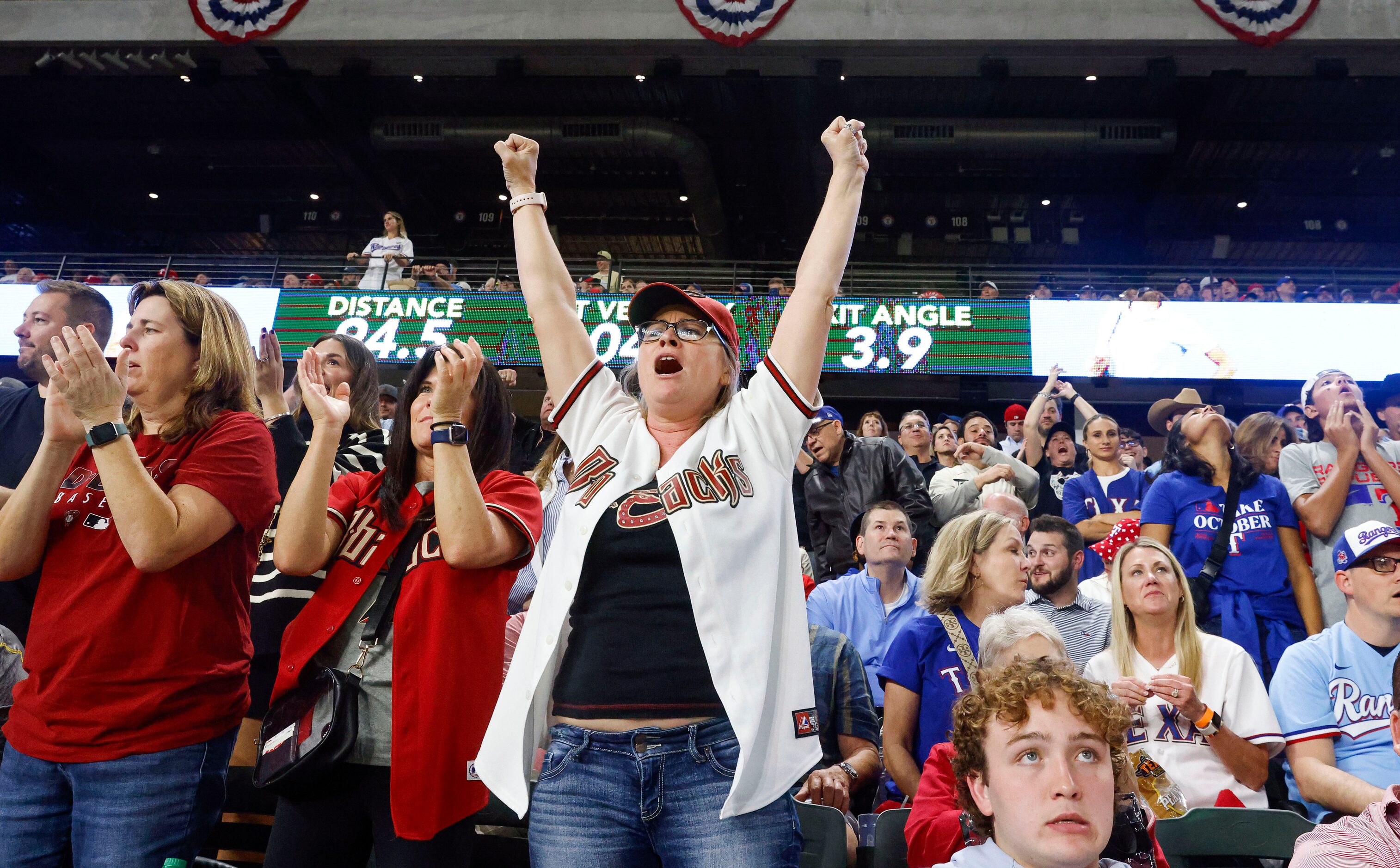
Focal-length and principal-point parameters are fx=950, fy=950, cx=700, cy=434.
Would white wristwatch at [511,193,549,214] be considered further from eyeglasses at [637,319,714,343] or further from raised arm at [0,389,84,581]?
raised arm at [0,389,84,581]

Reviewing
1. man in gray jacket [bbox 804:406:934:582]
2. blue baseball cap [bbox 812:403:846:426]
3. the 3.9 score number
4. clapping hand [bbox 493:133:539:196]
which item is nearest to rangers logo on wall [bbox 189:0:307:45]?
the 3.9 score number

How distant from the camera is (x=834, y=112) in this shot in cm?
1427

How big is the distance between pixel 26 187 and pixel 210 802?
19972mm

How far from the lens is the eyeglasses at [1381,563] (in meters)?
2.88

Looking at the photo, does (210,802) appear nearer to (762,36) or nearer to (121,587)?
(121,587)

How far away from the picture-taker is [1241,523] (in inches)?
157

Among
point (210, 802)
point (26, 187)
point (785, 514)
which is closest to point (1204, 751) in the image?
point (785, 514)

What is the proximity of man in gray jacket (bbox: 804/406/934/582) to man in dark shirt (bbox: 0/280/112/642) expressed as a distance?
3.45 meters

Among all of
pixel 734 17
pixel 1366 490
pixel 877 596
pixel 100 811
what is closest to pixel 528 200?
pixel 100 811

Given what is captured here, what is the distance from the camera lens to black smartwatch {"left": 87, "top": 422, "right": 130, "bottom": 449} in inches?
66.2

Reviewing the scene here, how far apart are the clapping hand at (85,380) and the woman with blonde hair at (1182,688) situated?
99.9 inches

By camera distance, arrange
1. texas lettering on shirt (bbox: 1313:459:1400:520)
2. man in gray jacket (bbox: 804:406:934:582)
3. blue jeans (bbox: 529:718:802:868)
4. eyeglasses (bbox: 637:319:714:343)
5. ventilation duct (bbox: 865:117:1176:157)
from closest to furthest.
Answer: blue jeans (bbox: 529:718:802:868)
eyeglasses (bbox: 637:319:714:343)
texas lettering on shirt (bbox: 1313:459:1400:520)
man in gray jacket (bbox: 804:406:934:582)
ventilation duct (bbox: 865:117:1176:157)

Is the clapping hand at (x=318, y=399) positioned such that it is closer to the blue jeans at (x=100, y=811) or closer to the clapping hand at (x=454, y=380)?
the clapping hand at (x=454, y=380)

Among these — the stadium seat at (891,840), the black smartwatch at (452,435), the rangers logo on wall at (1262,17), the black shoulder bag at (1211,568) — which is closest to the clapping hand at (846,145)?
the black smartwatch at (452,435)
